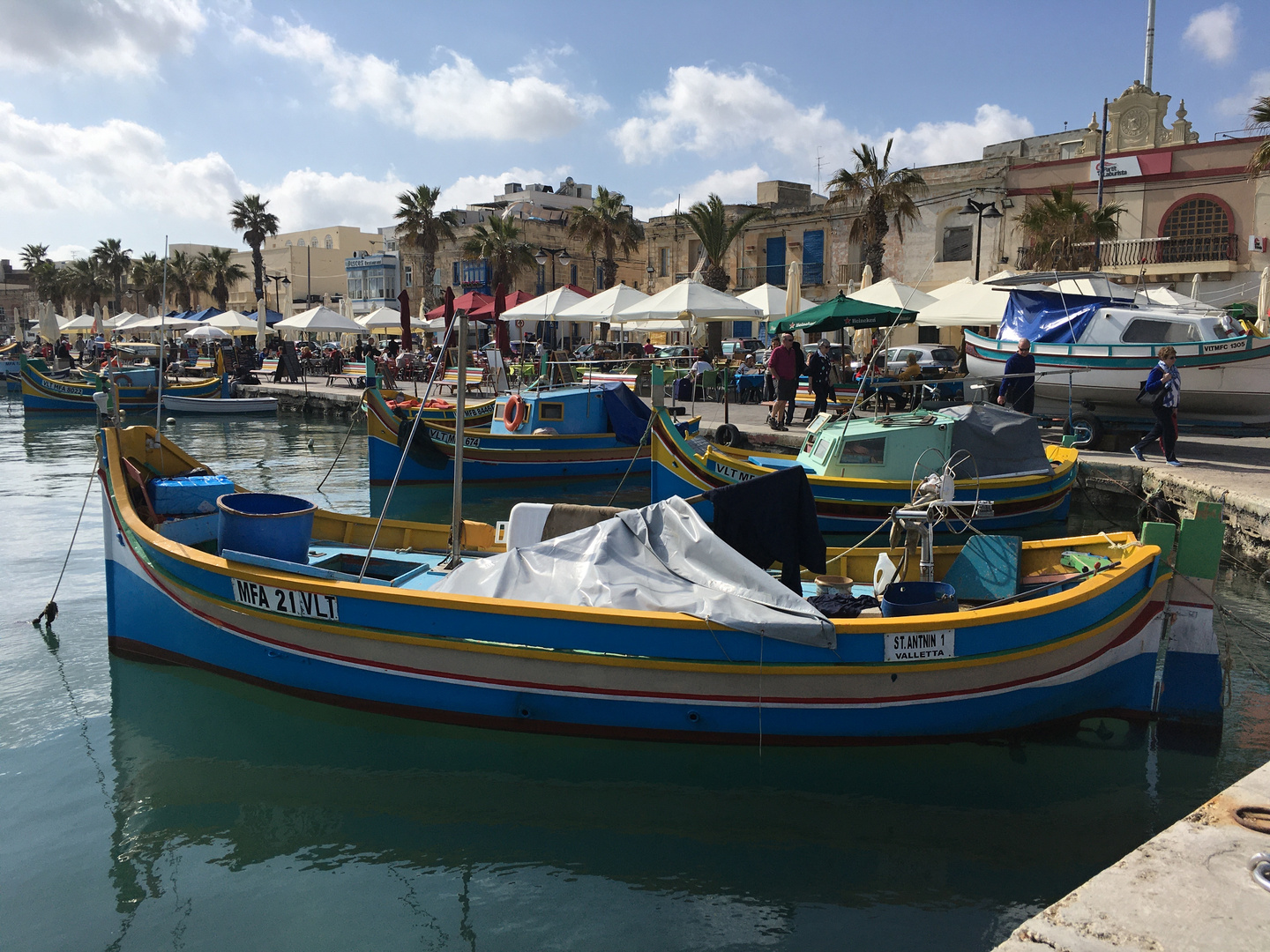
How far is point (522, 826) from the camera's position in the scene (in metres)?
6.07

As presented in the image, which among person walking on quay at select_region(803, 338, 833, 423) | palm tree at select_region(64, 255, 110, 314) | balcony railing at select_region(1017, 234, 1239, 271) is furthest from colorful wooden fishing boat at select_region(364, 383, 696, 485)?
palm tree at select_region(64, 255, 110, 314)

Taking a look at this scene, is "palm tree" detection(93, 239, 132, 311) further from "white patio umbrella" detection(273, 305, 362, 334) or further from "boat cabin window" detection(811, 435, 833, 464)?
"boat cabin window" detection(811, 435, 833, 464)

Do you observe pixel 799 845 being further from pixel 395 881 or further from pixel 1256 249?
pixel 1256 249

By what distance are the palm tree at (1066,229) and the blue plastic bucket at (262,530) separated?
27387 mm

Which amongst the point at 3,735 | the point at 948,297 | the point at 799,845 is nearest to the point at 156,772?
the point at 3,735

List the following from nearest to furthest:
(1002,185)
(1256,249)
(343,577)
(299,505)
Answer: (343,577)
(299,505)
(1256,249)
(1002,185)

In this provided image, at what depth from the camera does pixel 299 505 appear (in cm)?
812

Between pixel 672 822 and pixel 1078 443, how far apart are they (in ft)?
45.5

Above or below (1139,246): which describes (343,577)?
below

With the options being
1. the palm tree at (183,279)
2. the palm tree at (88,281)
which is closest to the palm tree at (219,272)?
the palm tree at (183,279)

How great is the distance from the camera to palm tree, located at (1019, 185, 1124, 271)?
93.1ft

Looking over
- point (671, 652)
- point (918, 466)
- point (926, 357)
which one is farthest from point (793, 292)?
point (671, 652)

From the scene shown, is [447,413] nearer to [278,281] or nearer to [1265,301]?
[1265,301]

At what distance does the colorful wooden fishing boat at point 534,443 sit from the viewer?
17641 mm
